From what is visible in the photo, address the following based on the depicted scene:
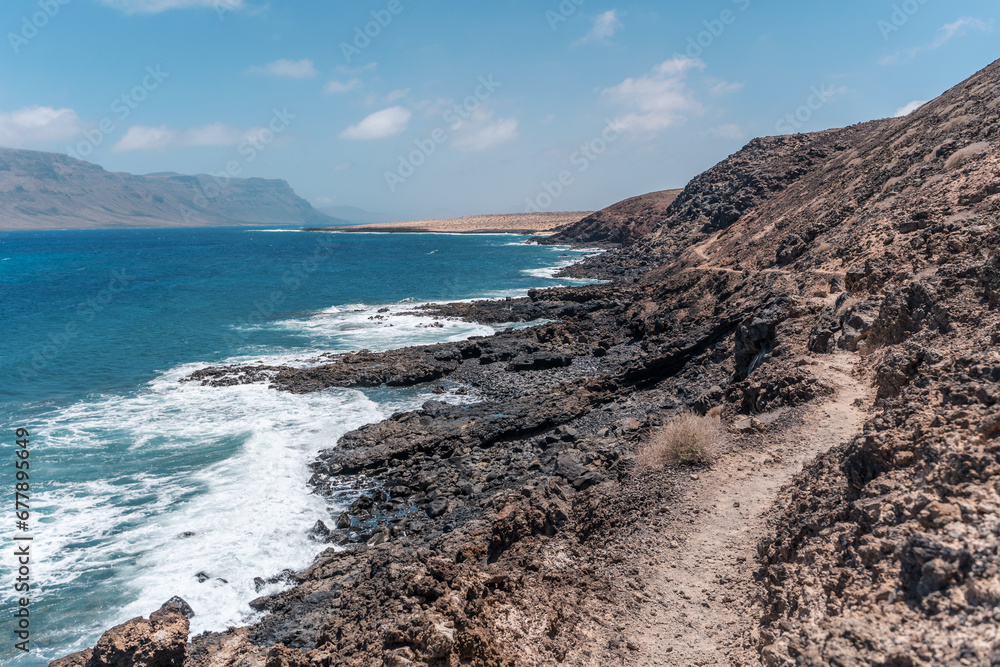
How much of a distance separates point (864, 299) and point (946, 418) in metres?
7.67

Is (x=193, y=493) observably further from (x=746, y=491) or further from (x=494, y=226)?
(x=494, y=226)

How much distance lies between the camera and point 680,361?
60.4 ft

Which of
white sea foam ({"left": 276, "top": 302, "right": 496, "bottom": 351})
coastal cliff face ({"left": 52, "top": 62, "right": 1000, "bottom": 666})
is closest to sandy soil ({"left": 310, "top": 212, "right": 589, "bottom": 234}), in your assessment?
white sea foam ({"left": 276, "top": 302, "right": 496, "bottom": 351})

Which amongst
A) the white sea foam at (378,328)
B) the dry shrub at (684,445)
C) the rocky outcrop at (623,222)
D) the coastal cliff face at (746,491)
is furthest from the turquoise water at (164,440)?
the rocky outcrop at (623,222)

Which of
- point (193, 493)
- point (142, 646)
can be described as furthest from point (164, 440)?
point (142, 646)

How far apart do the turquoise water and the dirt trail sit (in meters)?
7.43

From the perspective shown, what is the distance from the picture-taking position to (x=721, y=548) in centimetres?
730

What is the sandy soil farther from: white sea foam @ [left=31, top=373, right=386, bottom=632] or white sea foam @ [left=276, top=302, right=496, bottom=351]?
white sea foam @ [left=31, top=373, right=386, bottom=632]

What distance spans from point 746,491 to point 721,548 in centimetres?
142

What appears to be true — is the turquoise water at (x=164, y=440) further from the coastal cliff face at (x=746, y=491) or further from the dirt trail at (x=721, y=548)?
the dirt trail at (x=721, y=548)

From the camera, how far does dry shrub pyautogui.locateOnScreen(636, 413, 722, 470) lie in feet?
31.7

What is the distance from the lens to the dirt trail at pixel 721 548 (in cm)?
592

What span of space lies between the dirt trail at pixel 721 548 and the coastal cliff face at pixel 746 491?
31 mm

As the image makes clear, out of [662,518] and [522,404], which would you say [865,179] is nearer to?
[522,404]
